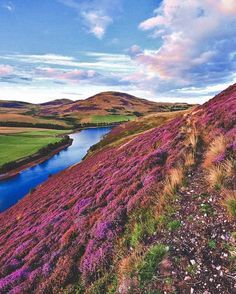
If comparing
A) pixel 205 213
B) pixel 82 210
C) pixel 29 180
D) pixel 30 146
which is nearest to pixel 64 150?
pixel 30 146

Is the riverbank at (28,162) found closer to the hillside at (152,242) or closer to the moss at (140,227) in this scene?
the hillside at (152,242)

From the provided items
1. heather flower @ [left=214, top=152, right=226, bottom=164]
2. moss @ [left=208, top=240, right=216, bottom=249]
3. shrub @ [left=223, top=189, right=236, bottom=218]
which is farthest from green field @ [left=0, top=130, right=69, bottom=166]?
moss @ [left=208, top=240, right=216, bottom=249]

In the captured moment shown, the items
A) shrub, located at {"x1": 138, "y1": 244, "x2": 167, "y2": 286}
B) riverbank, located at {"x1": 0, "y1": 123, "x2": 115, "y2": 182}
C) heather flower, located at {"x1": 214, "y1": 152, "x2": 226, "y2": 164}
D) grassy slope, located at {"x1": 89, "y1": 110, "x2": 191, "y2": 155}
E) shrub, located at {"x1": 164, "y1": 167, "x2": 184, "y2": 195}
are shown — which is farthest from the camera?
riverbank, located at {"x1": 0, "y1": 123, "x2": 115, "y2": 182}

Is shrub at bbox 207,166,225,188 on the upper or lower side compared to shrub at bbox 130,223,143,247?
upper

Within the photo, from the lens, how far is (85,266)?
951 centimetres

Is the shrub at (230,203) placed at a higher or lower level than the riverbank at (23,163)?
higher

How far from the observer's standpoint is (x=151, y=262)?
25.3ft

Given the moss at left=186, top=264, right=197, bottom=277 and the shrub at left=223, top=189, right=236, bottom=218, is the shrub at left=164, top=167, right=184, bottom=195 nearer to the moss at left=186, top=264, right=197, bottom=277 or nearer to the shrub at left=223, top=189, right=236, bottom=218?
the shrub at left=223, top=189, right=236, bottom=218

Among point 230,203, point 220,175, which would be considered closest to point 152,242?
point 230,203

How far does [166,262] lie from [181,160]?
23.7 ft

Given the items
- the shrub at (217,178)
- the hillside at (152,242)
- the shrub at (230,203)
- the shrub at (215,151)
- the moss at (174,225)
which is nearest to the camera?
the hillside at (152,242)

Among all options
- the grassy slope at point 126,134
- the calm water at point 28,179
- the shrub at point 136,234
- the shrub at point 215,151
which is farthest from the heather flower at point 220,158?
the calm water at point 28,179

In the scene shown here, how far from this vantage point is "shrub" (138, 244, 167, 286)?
7410mm

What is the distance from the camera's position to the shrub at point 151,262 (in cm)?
741
